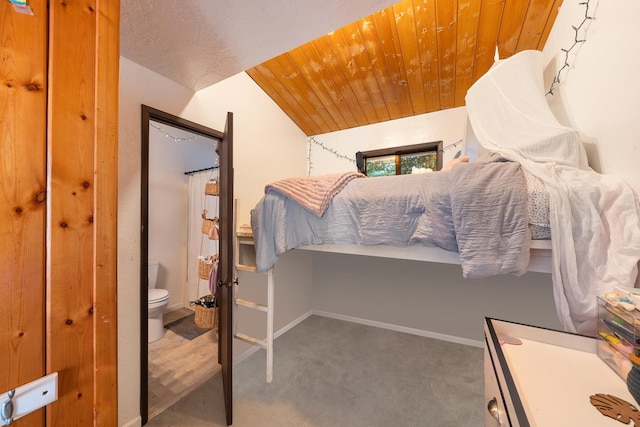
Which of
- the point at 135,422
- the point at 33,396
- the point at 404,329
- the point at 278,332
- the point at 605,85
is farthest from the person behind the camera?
the point at 404,329

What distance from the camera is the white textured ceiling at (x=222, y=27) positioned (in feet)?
3.19

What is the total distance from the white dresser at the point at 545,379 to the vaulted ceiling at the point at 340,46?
1.42 m

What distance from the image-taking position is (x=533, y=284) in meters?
2.12

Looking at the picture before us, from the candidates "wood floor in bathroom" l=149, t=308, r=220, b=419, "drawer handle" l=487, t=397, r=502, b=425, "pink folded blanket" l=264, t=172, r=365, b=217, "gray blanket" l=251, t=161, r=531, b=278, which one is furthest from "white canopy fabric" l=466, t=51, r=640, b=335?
Answer: "wood floor in bathroom" l=149, t=308, r=220, b=419

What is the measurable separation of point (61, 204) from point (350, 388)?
197cm

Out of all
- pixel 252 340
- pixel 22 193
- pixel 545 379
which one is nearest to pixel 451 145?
pixel 545 379

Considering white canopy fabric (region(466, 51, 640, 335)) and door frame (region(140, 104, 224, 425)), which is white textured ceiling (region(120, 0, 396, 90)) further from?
white canopy fabric (region(466, 51, 640, 335))

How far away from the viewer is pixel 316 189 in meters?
1.47

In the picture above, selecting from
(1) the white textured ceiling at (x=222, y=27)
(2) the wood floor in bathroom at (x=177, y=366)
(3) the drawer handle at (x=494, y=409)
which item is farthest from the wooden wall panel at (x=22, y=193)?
(2) the wood floor in bathroom at (x=177, y=366)

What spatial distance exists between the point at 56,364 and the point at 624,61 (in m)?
2.17

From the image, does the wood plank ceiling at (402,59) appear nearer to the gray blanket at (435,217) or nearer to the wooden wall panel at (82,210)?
the gray blanket at (435,217)

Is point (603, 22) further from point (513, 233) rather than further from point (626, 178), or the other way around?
point (513, 233)

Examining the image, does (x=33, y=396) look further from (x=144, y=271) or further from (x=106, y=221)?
(x=144, y=271)

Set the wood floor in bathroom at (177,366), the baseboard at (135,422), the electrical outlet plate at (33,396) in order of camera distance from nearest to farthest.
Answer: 1. the electrical outlet plate at (33,396)
2. the baseboard at (135,422)
3. the wood floor in bathroom at (177,366)
